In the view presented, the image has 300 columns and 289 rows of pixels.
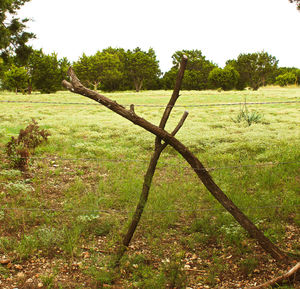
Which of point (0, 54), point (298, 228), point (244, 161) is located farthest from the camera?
point (0, 54)

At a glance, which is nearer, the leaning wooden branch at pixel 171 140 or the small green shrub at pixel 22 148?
the leaning wooden branch at pixel 171 140

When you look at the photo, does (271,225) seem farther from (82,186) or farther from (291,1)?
(291,1)

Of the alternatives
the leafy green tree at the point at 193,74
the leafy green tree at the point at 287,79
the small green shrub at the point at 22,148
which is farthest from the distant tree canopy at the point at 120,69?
the small green shrub at the point at 22,148

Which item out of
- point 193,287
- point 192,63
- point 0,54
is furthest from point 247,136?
point 192,63

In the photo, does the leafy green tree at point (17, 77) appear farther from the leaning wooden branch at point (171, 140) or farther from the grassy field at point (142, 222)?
the leaning wooden branch at point (171, 140)

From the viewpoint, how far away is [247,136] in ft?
36.0

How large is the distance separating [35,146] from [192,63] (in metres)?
64.1

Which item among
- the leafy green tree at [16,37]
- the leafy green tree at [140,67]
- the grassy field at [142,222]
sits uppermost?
the leafy green tree at [140,67]

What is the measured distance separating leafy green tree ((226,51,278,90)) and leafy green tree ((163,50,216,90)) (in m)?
7.26

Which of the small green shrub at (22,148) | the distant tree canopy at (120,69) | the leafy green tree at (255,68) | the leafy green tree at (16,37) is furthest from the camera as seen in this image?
the leafy green tree at (255,68)

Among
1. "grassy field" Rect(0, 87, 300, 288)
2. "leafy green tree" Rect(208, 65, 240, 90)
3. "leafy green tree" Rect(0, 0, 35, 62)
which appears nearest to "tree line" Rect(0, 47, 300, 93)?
"leafy green tree" Rect(208, 65, 240, 90)

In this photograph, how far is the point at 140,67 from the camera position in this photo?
64.2 metres

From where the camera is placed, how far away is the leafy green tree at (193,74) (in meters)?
64.4

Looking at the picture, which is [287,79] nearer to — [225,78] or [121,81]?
[225,78]
